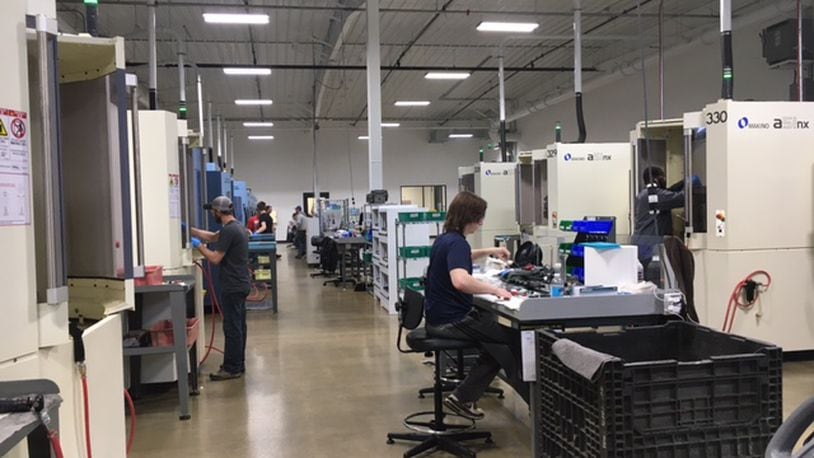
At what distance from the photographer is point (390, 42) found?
1120 centimetres

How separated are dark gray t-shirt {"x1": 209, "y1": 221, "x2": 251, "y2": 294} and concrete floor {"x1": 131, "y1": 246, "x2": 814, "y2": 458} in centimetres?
77

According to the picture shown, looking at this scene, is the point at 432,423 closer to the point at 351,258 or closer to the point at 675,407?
the point at 675,407

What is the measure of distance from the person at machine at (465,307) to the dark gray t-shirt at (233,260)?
199 centimetres

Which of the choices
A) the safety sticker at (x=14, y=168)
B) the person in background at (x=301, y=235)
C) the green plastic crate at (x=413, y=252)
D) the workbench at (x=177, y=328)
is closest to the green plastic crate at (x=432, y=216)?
the green plastic crate at (x=413, y=252)

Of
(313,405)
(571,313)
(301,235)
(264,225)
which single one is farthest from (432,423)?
(301,235)

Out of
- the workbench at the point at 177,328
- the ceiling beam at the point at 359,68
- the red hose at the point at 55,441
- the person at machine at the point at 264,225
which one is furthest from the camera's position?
the person at machine at the point at 264,225

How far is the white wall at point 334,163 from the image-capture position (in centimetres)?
2067

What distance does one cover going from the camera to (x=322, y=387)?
15.7 feet

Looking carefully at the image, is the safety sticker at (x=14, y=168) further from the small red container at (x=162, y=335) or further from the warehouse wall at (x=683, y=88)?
the warehouse wall at (x=683, y=88)

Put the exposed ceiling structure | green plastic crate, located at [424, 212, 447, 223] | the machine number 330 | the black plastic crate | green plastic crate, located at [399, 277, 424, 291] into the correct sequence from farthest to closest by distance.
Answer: the exposed ceiling structure → green plastic crate, located at [424, 212, 447, 223] → green plastic crate, located at [399, 277, 424, 291] → the machine number 330 → the black plastic crate

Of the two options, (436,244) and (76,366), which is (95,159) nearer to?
(76,366)

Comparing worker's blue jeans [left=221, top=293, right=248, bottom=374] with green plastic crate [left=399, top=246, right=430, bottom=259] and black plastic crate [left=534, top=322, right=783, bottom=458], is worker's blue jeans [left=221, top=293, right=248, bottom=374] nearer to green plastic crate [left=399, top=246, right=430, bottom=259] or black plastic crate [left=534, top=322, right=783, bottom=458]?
green plastic crate [left=399, top=246, right=430, bottom=259]

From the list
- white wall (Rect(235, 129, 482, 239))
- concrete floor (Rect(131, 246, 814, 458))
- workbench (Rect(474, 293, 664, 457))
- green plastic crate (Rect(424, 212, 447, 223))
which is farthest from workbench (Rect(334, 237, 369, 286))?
white wall (Rect(235, 129, 482, 239))

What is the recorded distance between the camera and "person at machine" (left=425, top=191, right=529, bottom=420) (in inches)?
130
